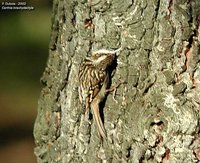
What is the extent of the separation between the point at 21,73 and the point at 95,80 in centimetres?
348

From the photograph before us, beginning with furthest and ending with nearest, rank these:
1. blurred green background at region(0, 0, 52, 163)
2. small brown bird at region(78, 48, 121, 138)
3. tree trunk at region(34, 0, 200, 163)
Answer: blurred green background at region(0, 0, 52, 163), small brown bird at region(78, 48, 121, 138), tree trunk at region(34, 0, 200, 163)

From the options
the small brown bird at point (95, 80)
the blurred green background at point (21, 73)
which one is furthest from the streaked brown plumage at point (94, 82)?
the blurred green background at point (21, 73)

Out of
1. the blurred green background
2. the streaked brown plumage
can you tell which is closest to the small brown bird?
the streaked brown plumage

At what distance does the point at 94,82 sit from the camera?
279 cm

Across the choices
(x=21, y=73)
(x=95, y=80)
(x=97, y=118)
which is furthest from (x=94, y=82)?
(x=21, y=73)

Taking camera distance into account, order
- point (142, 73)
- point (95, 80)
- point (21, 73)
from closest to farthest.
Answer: point (142, 73) → point (95, 80) → point (21, 73)

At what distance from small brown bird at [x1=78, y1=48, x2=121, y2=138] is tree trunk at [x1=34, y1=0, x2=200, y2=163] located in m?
0.03

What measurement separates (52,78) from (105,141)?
39 centimetres

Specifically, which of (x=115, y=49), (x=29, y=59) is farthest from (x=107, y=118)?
(x=29, y=59)

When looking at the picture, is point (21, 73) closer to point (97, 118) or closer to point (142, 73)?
point (97, 118)

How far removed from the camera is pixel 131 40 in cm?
266

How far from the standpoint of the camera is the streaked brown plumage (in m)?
2.76

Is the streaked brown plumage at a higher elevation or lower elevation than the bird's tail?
higher

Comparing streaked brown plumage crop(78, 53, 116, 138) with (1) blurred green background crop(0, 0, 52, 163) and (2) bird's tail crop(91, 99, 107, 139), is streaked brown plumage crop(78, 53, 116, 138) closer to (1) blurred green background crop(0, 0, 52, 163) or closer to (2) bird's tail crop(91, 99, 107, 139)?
(2) bird's tail crop(91, 99, 107, 139)
